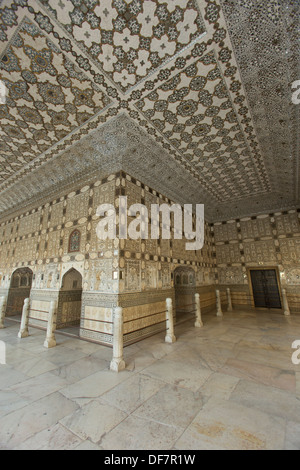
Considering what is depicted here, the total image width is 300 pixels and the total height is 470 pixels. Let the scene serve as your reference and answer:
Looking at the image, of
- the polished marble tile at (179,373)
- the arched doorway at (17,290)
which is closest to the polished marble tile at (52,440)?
the polished marble tile at (179,373)

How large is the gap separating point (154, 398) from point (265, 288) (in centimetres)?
943

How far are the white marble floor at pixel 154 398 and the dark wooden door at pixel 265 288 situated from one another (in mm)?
5890

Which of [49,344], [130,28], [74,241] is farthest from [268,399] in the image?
[74,241]

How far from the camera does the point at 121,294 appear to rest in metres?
4.95

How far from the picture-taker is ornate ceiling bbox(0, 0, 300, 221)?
9.49 ft

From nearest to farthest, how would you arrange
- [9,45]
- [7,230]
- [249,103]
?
[9,45]
[249,103]
[7,230]

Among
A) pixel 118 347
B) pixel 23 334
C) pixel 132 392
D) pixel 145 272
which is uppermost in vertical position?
pixel 145 272

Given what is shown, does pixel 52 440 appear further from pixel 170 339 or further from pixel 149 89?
pixel 149 89

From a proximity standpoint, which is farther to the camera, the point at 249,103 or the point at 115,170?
the point at 115,170

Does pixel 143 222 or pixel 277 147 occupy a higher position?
pixel 277 147

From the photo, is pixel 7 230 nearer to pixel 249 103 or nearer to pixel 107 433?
pixel 107 433

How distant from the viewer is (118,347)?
137 inches
